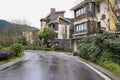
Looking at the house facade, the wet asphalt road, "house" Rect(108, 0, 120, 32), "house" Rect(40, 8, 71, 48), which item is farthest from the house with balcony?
the wet asphalt road

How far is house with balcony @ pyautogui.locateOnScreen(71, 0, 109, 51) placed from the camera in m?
39.4

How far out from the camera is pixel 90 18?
1773 inches

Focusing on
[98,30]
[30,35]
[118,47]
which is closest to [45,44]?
[30,35]

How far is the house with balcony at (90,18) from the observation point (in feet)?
129

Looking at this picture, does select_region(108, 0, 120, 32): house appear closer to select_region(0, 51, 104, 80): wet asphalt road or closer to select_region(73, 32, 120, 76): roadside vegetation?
select_region(73, 32, 120, 76): roadside vegetation

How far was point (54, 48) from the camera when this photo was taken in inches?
2579

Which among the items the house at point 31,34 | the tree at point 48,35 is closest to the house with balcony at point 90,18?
the tree at point 48,35

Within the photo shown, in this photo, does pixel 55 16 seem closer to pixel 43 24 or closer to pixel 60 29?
pixel 60 29

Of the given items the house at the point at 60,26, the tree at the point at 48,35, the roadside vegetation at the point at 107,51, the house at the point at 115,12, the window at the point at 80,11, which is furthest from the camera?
the house at the point at 60,26

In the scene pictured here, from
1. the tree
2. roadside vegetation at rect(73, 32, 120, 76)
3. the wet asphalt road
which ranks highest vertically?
the tree

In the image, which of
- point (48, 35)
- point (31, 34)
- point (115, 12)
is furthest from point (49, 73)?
point (31, 34)

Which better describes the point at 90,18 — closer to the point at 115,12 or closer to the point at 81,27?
the point at 81,27

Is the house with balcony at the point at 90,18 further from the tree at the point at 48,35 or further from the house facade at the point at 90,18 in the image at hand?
the tree at the point at 48,35

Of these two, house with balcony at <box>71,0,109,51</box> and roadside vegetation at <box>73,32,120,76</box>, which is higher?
house with balcony at <box>71,0,109,51</box>
